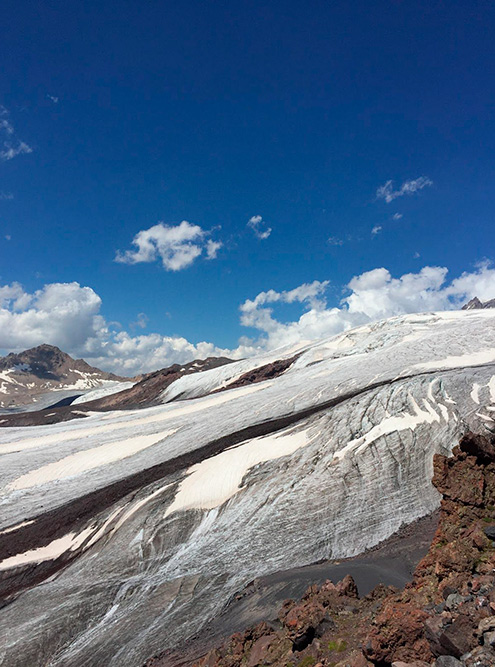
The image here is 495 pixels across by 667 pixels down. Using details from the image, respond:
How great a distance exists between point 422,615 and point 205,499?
17.9 metres

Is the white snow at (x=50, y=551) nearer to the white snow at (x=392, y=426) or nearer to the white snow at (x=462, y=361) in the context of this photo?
the white snow at (x=392, y=426)

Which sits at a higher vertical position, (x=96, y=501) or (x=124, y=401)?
(x=124, y=401)

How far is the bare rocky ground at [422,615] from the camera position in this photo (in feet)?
19.9

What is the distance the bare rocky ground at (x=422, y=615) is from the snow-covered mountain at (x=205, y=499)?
3.29m

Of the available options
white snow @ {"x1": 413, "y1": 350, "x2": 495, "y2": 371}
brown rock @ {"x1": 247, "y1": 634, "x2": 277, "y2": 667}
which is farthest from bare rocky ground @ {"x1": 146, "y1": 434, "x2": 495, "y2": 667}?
white snow @ {"x1": 413, "y1": 350, "x2": 495, "y2": 371}

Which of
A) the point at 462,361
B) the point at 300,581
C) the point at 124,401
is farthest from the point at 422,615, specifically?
the point at 124,401

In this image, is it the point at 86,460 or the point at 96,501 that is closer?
the point at 96,501

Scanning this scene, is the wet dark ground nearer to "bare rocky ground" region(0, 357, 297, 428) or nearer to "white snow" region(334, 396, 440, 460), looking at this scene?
"white snow" region(334, 396, 440, 460)

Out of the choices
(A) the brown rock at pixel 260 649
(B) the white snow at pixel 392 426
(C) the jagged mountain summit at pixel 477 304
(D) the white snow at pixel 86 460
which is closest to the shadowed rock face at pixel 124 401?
(D) the white snow at pixel 86 460

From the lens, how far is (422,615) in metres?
6.90

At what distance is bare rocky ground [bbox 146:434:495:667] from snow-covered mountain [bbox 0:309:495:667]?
10.8ft

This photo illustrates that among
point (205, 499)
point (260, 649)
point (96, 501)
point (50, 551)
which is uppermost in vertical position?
point (96, 501)

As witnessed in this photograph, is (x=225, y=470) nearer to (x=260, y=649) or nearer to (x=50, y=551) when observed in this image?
(x=50, y=551)

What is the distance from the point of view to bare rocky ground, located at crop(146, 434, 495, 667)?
6059mm
